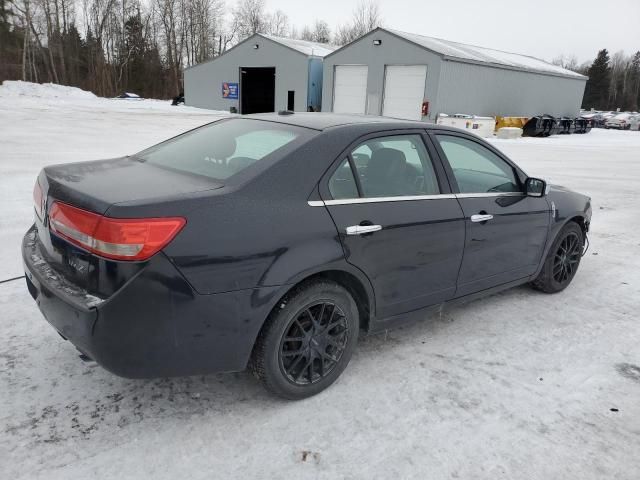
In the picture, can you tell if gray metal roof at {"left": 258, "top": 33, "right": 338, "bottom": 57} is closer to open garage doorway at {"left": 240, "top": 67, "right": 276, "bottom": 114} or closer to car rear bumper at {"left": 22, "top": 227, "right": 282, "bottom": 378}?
→ open garage doorway at {"left": 240, "top": 67, "right": 276, "bottom": 114}

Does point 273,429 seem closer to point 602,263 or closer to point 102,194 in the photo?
point 102,194

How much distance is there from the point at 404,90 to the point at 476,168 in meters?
22.7

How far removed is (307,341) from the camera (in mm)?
2799

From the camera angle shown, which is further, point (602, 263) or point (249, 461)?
point (602, 263)

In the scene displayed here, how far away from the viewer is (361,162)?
→ 304 centimetres

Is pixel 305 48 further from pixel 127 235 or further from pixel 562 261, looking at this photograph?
pixel 127 235

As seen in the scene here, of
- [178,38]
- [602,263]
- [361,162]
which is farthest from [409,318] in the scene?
[178,38]

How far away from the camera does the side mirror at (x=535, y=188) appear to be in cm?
401

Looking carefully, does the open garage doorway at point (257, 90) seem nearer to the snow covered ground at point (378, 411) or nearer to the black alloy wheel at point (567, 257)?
the black alloy wheel at point (567, 257)

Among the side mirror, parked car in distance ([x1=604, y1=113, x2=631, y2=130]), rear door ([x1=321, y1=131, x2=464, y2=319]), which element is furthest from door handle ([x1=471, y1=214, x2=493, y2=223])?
parked car in distance ([x1=604, y1=113, x2=631, y2=130])

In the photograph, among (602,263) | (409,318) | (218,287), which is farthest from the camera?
(602,263)

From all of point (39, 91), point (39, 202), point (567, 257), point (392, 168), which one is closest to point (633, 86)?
point (39, 91)

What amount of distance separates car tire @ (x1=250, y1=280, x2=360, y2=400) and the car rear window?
809 mm

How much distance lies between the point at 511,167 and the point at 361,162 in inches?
63.4
